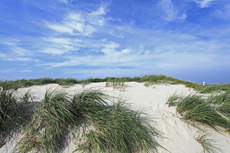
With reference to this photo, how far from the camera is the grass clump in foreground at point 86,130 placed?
2379 mm

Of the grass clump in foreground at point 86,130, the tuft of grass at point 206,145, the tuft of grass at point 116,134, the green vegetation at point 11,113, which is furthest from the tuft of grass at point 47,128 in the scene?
the tuft of grass at point 206,145

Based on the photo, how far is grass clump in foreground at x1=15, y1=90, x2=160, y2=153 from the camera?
2.38 meters

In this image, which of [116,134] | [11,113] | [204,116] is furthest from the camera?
[204,116]

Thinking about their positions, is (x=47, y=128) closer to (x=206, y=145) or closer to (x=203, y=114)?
(x=206, y=145)

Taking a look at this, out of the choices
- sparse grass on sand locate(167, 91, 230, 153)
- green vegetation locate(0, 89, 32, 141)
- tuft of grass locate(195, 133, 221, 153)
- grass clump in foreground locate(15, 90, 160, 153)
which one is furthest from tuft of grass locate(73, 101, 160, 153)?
green vegetation locate(0, 89, 32, 141)

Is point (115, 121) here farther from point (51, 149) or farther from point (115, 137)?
point (51, 149)

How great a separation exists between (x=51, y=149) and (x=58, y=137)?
0.74 feet

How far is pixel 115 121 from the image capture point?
2650 millimetres

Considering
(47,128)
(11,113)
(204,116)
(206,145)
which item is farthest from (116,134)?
(11,113)

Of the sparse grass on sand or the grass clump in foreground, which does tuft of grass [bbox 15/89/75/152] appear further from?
the sparse grass on sand

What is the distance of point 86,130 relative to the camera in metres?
2.64

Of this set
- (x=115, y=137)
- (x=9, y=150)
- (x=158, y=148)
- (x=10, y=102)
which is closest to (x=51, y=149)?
(x=9, y=150)

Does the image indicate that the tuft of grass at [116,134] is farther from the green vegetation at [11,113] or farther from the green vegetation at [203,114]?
the green vegetation at [11,113]

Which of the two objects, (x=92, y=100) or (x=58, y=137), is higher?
(x=92, y=100)
